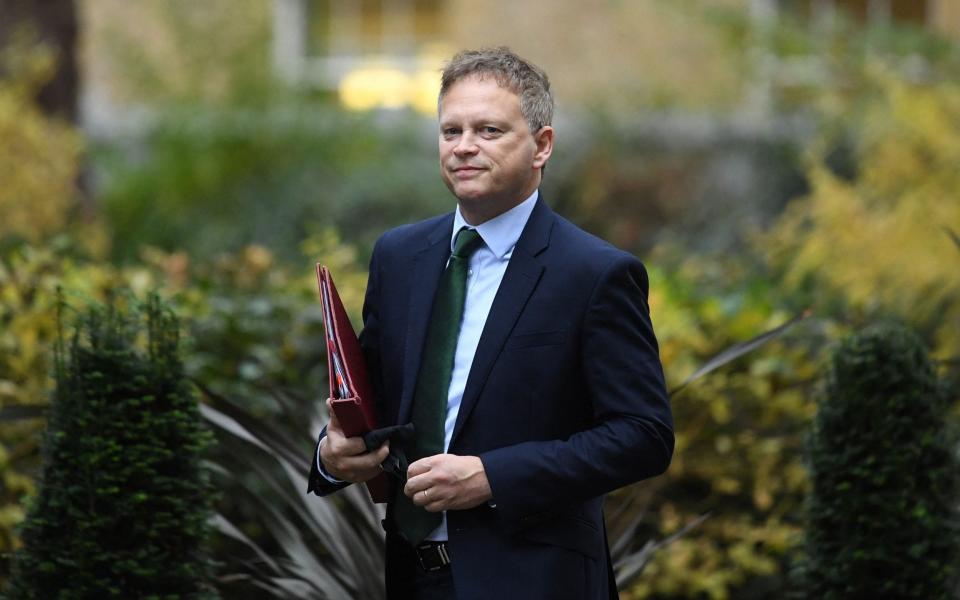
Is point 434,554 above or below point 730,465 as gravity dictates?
below

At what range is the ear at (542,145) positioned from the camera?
2733 mm

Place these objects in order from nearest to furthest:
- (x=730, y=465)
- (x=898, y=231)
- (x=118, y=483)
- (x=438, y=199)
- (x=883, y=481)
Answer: (x=118, y=483), (x=883, y=481), (x=730, y=465), (x=898, y=231), (x=438, y=199)

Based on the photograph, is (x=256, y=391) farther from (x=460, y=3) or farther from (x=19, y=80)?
(x=460, y=3)

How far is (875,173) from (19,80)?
513cm

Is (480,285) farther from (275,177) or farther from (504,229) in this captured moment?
(275,177)

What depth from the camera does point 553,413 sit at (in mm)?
2701

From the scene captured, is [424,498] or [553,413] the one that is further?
[553,413]

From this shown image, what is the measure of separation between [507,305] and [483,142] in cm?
31

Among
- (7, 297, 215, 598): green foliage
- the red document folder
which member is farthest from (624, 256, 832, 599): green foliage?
the red document folder

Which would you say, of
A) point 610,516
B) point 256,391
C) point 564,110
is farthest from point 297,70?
point 610,516

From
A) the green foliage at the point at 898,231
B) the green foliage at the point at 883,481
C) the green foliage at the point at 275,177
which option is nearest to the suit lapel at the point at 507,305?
the green foliage at the point at 883,481

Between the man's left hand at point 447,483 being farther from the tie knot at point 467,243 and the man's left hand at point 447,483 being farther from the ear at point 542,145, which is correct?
the ear at point 542,145

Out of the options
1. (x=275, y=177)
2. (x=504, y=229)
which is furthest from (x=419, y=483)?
(x=275, y=177)

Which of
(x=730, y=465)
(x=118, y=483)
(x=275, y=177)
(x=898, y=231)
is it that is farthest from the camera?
(x=275, y=177)
